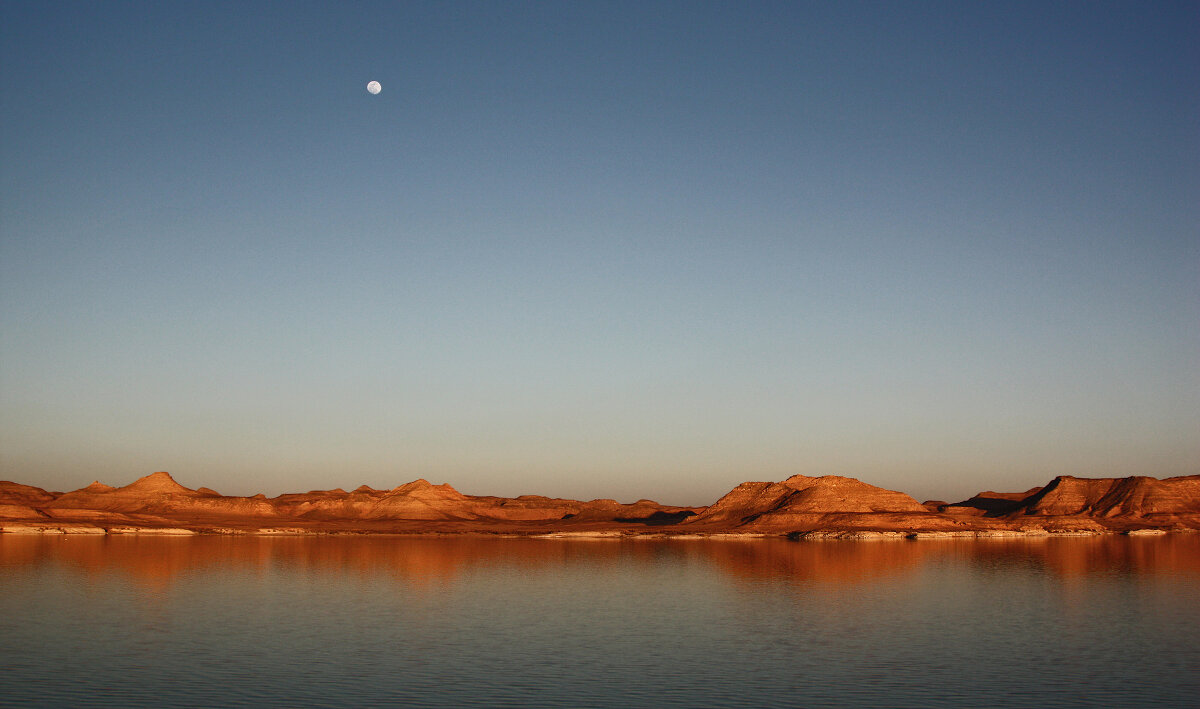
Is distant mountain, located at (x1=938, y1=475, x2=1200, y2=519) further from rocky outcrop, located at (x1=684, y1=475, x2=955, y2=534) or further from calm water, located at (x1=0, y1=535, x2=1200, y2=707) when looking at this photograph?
calm water, located at (x1=0, y1=535, x2=1200, y2=707)

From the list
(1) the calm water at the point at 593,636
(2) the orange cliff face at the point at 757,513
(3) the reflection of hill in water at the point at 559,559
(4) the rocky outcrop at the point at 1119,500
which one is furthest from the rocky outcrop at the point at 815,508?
(1) the calm water at the point at 593,636

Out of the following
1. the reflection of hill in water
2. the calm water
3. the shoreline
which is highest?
the calm water

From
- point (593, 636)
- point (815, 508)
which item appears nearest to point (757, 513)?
point (815, 508)

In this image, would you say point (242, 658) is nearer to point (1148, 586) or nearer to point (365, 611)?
point (365, 611)

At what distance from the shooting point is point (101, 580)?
56750 mm

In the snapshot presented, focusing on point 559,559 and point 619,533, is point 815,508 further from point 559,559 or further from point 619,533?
point 559,559

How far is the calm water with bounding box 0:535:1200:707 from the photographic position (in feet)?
88.3

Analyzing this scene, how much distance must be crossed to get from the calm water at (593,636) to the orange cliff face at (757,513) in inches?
2959

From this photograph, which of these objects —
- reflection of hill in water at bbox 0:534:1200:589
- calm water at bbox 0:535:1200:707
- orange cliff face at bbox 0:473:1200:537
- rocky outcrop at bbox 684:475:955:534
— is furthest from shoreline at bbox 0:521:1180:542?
calm water at bbox 0:535:1200:707

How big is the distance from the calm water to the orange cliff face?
2959 inches

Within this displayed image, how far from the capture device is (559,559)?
8481 cm

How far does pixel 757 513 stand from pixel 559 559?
3066 inches

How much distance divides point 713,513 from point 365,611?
412ft

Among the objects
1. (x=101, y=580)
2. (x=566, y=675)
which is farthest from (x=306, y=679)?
(x=101, y=580)
